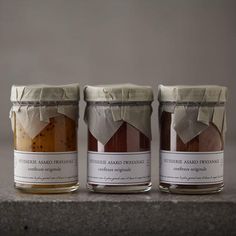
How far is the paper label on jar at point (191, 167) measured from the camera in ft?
3.72

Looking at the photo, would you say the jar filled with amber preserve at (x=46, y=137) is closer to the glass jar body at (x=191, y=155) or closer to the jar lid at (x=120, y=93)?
the jar lid at (x=120, y=93)

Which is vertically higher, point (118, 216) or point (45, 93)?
point (45, 93)

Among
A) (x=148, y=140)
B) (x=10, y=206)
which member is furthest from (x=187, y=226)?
(x=10, y=206)

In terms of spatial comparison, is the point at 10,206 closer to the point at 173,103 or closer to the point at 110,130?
the point at 110,130

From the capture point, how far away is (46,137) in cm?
114

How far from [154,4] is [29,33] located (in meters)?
0.52

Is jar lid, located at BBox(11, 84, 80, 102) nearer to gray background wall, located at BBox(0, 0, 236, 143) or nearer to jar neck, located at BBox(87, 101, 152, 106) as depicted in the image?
jar neck, located at BBox(87, 101, 152, 106)

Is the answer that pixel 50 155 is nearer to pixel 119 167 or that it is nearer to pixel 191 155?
pixel 119 167

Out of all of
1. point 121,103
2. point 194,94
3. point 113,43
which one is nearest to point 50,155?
point 121,103

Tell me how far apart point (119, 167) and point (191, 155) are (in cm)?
12

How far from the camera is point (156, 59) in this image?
284 centimetres

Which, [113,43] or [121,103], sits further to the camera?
[113,43]

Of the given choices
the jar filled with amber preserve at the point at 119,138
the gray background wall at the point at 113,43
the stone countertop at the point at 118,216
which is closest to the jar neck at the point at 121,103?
the jar filled with amber preserve at the point at 119,138

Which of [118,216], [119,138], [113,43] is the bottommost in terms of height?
[118,216]
